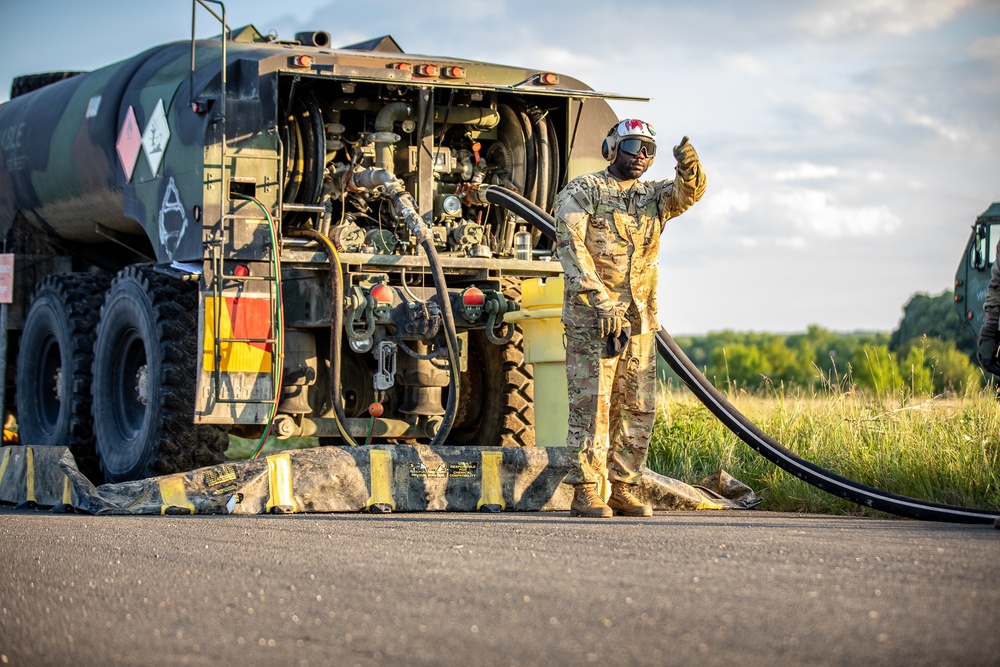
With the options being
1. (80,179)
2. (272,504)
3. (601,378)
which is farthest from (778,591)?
(80,179)

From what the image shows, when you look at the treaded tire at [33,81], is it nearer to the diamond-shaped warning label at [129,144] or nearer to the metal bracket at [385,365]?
the diamond-shaped warning label at [129,144]

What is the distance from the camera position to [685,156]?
8.20 meters

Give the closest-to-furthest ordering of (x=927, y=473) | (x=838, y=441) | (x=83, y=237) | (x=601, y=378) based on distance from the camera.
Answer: (x=601, y=378) < (x=927, y=473) < (x=838, y=441) < (x=83, y=237)

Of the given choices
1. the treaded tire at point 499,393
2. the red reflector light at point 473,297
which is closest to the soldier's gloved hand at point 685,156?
the red reflector light at point 473,297

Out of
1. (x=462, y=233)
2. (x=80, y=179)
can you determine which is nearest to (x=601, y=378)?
(x=462, y=233)

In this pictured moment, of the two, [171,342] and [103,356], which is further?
[103,356]

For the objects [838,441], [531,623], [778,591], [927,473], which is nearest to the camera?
[531,623]

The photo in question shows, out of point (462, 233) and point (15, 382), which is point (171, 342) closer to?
point (462, 233)

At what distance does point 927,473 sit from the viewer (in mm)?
9312

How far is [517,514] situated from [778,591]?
11.2 ft

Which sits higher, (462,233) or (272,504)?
(462,233)

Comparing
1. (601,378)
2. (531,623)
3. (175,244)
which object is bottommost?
(531,623)

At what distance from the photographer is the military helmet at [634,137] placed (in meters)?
8.39

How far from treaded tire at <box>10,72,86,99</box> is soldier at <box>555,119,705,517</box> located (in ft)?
25.5
